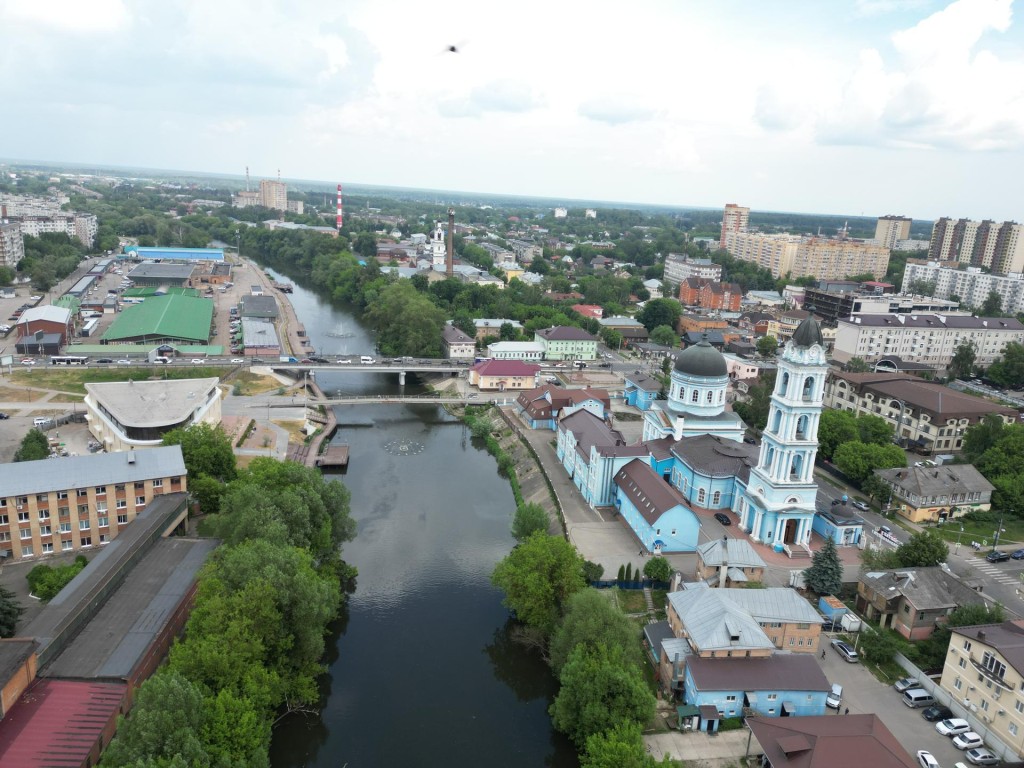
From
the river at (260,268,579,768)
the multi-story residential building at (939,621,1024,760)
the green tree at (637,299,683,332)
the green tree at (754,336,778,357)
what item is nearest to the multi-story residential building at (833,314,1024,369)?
the green tree at (754,336,778,357)

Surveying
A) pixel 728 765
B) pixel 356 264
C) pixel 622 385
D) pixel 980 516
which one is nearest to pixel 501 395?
pixel 622 385

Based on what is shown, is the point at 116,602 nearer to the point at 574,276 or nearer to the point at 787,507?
the point at 787,507

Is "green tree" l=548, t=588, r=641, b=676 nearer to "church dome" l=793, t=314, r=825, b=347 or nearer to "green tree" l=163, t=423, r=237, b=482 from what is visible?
"church dome" l=793, t=314, r=825, b=347

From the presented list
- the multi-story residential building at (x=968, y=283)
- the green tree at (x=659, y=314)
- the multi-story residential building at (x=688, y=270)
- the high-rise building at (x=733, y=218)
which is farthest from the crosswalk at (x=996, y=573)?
the high-rise building at (x=733, y=218)

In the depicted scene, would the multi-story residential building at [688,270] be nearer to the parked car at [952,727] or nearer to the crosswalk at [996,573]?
the crosswalk at [996,573]

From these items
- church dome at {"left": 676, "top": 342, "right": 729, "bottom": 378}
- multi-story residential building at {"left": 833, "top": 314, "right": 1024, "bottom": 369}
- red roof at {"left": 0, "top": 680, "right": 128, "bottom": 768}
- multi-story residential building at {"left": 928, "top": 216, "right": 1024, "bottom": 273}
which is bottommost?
red roof at {"left": 0, "top": 680, "right": 128, "bottom": 768}

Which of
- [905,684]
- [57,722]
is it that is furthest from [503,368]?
[57,722]

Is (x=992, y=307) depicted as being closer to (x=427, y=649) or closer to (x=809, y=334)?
(x=809, y=334)
